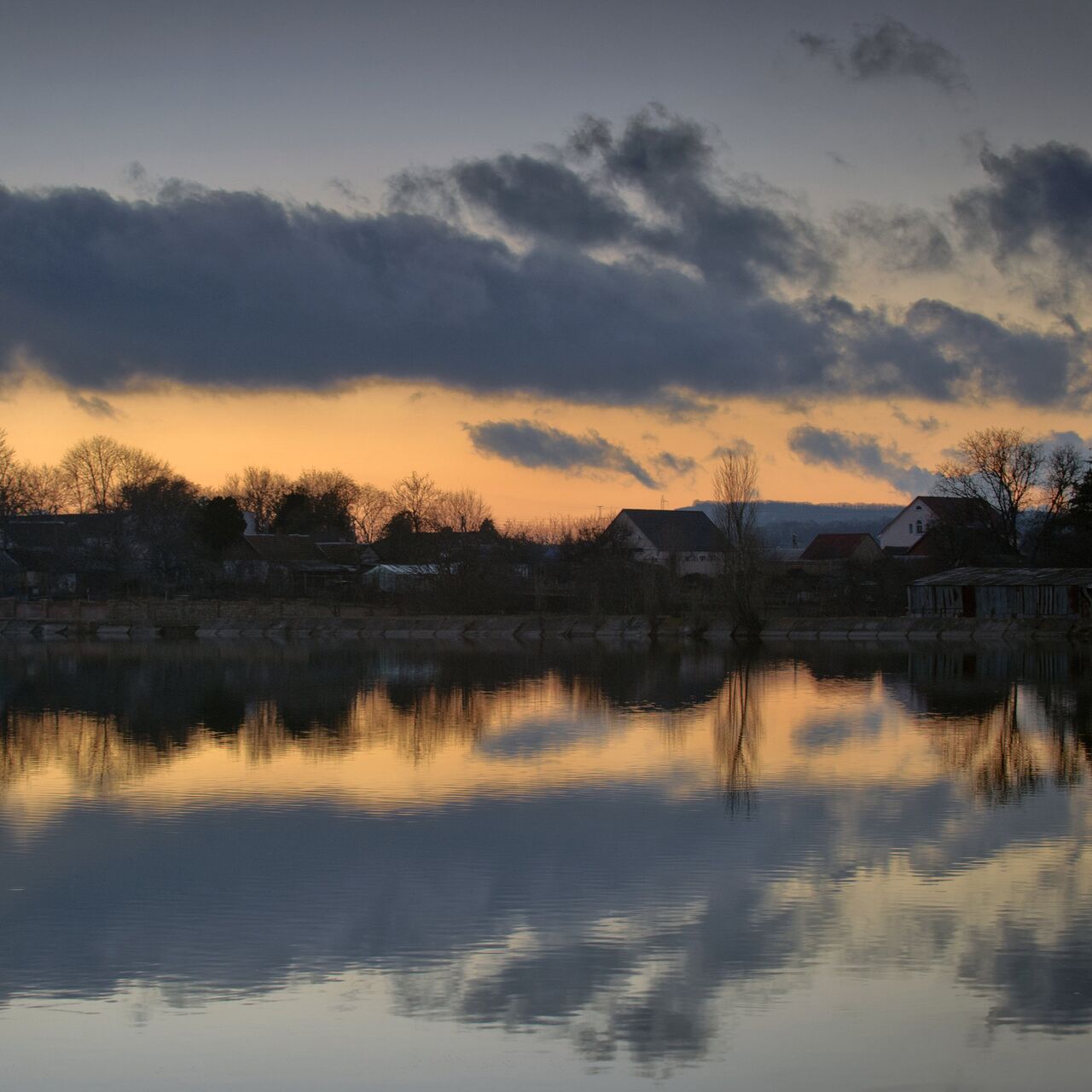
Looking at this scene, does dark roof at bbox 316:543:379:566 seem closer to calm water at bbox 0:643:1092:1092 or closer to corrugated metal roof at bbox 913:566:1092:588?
corrugated metal roof at bbox 913:566:1092:588

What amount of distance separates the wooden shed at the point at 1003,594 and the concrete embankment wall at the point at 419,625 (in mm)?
1518

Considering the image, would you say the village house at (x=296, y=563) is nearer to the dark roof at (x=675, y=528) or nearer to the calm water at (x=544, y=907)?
the dark roof at (x=675, y=528)

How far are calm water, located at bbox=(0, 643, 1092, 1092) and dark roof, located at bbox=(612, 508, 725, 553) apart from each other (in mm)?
64690

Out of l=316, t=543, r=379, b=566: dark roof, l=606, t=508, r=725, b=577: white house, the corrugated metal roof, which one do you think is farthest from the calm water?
l=606, t=508, r=725, b=577: white house

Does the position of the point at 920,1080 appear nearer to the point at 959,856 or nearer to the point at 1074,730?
the point at 959,856

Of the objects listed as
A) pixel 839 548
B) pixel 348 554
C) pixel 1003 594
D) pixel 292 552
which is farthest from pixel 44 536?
pixel 1003 594

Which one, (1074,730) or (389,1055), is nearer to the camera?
(389,1055)

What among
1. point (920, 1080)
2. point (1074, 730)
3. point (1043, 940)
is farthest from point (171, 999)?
point (1074, 730)

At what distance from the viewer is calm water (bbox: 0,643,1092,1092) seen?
7172mm

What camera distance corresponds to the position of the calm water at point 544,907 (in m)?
7.17

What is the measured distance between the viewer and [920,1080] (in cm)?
680

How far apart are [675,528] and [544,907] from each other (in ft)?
257

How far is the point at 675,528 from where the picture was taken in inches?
3457

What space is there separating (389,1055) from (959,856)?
6296 millimetres
